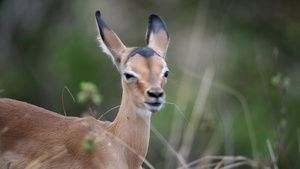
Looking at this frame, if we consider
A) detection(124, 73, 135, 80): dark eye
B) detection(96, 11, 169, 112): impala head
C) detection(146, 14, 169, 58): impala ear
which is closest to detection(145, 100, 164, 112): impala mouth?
detection(96, 11, 169, 112): impala head

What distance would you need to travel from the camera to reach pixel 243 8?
20.5 m

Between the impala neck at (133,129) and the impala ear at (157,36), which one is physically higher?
the impala ear at (157,36)

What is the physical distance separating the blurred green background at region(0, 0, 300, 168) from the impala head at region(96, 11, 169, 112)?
28.6 ft

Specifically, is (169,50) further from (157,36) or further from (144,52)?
(144,52)

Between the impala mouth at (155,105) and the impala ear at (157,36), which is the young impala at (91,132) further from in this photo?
the impala ear at (157,36)

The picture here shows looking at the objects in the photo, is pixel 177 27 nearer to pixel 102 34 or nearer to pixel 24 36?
Answer: pixel 24 36

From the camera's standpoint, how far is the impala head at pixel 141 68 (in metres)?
6.73

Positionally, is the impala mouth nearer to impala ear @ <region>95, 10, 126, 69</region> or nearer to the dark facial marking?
the dark facial marking

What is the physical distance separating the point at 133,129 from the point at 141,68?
759mm

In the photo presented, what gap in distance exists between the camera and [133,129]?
7414mm

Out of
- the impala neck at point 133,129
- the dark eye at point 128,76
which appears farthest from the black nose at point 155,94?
the impala neck at point 133,129

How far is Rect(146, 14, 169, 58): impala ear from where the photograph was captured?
7.99m

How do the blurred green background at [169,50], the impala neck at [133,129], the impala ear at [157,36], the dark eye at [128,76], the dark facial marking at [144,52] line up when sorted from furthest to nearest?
the blurred green background at [169,50]
the impala ear at [157,36]
the impala neck at [133,129]
the dark facial marking at [144,52]
the dark eye at [128,76]

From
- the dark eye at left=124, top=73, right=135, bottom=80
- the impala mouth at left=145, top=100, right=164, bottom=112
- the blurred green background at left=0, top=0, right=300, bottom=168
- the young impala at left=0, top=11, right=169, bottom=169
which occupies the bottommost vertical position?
the blurred green background at left=0, top=0, right=300, bottom=168
